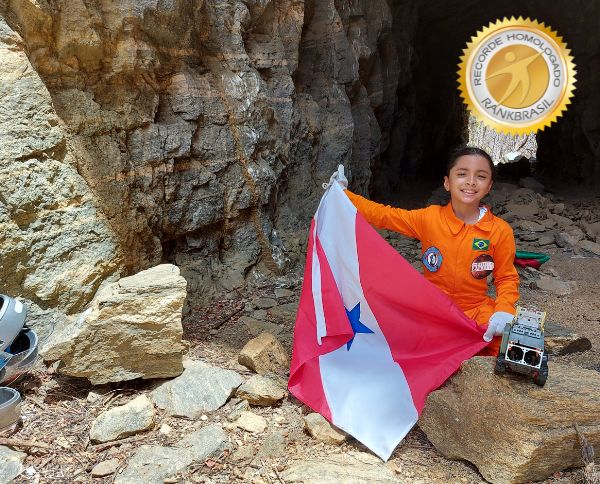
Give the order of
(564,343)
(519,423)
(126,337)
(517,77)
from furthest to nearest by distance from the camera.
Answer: (517,77)
(564,343)
(126,337)
(519,423)

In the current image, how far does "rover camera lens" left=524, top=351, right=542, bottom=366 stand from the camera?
176 centimetres

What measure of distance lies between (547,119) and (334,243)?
1495mm

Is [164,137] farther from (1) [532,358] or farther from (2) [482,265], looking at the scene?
(1) [532,358]

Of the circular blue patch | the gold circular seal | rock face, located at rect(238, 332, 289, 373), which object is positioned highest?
the gold circular seal

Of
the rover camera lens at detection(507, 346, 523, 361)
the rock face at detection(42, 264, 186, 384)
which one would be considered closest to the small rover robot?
the rover camera lens at detection(507, 346, 523, 361)

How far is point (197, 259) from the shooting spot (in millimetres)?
3607

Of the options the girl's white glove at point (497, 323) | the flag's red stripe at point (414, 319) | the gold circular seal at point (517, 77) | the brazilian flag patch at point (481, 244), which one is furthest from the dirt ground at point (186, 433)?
the gold circular seal at point (517, 77)

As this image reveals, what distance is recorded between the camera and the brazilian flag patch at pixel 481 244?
234 centimetres

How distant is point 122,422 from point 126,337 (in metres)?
0.37

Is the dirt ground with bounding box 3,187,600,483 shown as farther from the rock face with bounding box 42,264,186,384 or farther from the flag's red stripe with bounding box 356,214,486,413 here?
the flag's red stripe with bounding box 356,214,486,413

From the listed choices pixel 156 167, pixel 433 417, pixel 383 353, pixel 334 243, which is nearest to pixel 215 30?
pixel 156 167

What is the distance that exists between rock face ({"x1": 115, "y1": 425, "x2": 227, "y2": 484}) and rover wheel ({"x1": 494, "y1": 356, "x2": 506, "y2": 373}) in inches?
42.2

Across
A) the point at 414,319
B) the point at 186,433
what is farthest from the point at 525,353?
the point at 186,433

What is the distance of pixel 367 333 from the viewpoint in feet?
7.74
